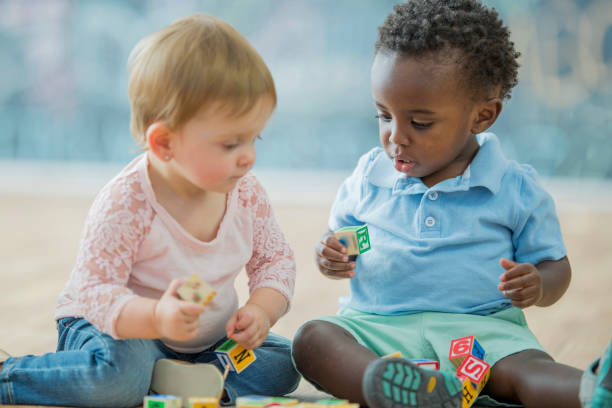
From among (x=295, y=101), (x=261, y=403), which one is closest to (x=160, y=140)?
(x=261, y=403)

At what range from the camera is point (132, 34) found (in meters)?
5.02

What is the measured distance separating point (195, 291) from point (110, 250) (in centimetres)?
19

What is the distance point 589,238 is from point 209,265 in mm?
2160

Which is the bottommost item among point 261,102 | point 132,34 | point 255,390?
point 255,390

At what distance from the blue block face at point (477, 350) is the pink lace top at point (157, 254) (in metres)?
0.32

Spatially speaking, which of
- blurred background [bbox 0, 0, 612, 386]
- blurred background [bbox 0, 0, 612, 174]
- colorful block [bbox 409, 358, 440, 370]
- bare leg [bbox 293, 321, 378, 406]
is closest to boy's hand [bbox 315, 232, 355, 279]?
bare leg [bbox 293, 321, 378, 406]

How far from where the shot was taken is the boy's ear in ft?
4.40

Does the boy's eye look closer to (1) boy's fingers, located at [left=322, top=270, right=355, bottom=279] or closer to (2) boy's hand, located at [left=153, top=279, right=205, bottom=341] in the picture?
(1) boy's fingers, located at [left=322, top=270, right=355, bottom=279]

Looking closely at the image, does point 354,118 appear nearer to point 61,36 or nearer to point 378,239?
point 61,36

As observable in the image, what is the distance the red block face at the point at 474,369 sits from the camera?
3.81ft

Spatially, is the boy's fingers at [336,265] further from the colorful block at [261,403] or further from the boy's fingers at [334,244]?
the colorful block at [261,403]

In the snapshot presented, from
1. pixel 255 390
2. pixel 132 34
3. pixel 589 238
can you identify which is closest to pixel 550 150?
pixel 589 238

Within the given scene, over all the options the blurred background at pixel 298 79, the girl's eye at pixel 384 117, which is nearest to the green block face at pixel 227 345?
the girl's eye at pixel 384 117

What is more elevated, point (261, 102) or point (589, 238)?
point (261, 102)
